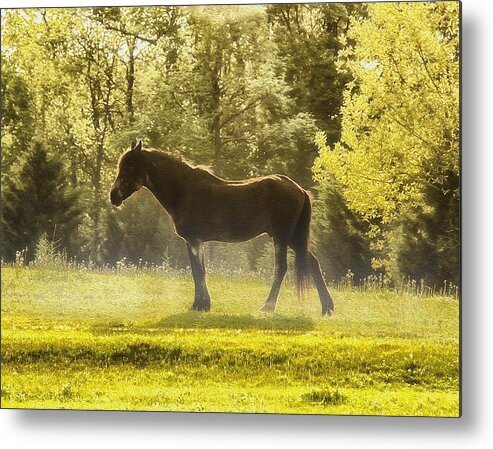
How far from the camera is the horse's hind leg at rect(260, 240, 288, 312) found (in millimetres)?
6746

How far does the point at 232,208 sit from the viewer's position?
Answer: 22.6 feet

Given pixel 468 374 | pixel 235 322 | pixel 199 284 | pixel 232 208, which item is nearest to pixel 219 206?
pixel 232 208

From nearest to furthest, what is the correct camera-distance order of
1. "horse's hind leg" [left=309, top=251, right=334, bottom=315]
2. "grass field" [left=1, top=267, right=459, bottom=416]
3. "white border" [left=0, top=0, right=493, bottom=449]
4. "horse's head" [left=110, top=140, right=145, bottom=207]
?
Answer: "white border" [left=0, top=0, right=493, bottom=449]
"grass field" [left=1, top=267, right=459, bottom=416]
"horse's hind leg" [left=309, top=251, right=334, bottom=315]
"horse's head" [left=110, top=140, right=145, bottom=207]

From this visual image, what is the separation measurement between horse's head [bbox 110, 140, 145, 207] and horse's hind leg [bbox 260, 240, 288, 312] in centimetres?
107

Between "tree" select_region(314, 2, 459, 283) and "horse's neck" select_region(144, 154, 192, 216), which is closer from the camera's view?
"tree" select_region(314, 2, 459, 283)

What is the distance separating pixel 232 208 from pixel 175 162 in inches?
19.7

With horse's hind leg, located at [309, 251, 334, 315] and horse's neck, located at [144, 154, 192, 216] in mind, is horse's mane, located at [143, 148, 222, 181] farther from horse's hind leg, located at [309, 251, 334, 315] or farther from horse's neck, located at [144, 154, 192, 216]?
horse's hind leg, located at [309, 251, 334, 315]

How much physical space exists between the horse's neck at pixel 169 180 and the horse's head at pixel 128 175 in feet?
0.19

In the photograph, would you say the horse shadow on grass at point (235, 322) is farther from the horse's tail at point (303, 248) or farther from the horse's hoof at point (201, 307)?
the horse's tail at point (303, 248)

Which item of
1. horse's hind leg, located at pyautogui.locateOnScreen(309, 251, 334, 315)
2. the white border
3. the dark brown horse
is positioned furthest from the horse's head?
the white border

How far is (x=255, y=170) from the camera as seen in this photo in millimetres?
6812

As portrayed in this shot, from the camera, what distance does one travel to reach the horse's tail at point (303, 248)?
265 inches

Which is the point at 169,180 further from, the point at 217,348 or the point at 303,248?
the point at 217,348

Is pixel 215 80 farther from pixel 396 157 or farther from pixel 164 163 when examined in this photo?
pixel 396 157
